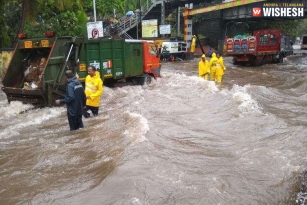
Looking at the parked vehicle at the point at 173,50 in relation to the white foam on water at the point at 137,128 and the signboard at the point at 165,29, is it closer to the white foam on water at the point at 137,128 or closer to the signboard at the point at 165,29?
the signboard at the point at 165,29

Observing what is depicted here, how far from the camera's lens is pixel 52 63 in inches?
398

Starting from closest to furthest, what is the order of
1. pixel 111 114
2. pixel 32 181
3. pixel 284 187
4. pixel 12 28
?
pixel 284 187 < pixel 32 181 < pixel 111 114 < pixel 12 28

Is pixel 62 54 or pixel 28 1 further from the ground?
pixel 28 1

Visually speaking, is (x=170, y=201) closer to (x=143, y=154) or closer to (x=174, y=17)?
(x=143, y=154)

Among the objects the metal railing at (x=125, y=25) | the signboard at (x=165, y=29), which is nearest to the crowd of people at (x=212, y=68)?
the signboard at (x=165, y=29)

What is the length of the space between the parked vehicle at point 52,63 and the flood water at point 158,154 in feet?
1.59

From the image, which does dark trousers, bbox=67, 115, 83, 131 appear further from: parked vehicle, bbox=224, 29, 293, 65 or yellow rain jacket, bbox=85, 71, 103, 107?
parked vehicle, bbox=224, 29, 293, 65

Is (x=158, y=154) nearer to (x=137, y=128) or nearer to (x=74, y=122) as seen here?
(x=137, y=128)

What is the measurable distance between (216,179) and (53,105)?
6.46 m

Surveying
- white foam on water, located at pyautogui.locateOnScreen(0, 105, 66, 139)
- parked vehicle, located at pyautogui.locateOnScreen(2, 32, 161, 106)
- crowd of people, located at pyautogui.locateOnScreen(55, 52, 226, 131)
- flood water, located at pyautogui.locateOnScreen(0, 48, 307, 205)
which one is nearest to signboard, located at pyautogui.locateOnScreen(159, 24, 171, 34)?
parked vehicle, located at pyautogui.locateOnScreen(2, 32, 161, 106)

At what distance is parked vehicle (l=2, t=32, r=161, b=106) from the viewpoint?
398 inches

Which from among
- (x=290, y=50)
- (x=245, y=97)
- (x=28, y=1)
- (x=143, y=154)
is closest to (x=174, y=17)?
(x=290, y=50)

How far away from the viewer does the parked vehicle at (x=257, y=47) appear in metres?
24.2

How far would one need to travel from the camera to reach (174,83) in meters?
16.1
